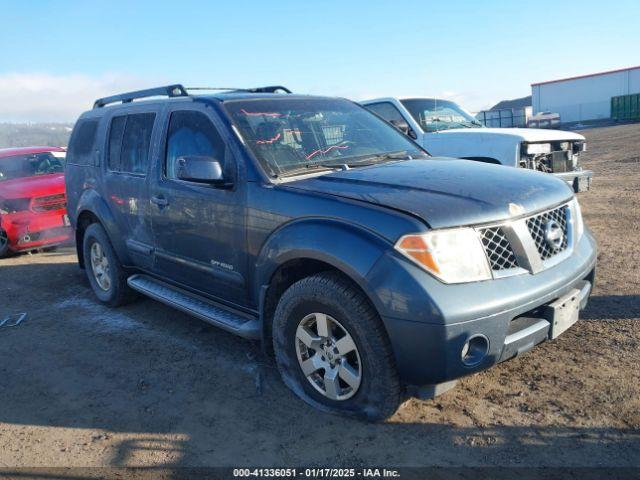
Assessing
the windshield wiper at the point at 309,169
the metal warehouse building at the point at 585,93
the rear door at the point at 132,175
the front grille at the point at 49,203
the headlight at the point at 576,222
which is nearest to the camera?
the headlight at the point at 576,222

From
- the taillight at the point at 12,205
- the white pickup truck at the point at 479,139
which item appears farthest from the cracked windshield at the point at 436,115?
the taillight at the point at 12,205

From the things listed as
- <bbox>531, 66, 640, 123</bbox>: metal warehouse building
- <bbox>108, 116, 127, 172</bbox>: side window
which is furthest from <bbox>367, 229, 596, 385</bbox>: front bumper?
<bbox>531, 66, 640, 123</bbox>: metal warehouse building

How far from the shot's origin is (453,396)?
3400 mm

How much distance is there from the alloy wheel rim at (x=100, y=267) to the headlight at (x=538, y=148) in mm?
5428

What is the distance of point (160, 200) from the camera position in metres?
4.38

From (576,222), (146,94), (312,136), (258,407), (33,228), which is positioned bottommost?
(258,407)

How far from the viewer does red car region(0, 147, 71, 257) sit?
7.96 meters

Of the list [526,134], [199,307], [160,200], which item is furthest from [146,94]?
[526,134]

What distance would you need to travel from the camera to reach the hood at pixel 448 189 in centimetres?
291

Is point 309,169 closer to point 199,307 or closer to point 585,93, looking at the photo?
point 199,307

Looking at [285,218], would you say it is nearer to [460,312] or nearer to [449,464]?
[460,312]

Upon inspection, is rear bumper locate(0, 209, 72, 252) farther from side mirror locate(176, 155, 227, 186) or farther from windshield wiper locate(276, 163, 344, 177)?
windshield wiper locate(276, 163, 344, 177)

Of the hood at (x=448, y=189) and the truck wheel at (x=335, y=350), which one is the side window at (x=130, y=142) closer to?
the hood at (x=448, y=189)

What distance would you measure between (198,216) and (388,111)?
5103mm
